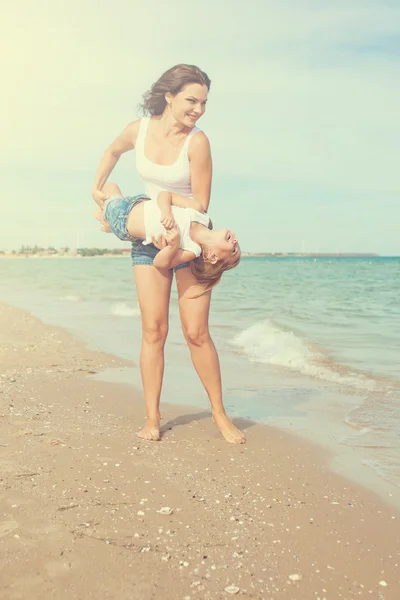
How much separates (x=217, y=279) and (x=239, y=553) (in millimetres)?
1806

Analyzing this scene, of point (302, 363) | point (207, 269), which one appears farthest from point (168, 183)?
point (302, 363)

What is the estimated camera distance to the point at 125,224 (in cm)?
394

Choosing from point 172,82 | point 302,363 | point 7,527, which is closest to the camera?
point 7,527

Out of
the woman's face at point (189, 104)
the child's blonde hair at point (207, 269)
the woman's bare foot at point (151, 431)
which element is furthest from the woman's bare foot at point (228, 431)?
the woman's face at point (189, 104)

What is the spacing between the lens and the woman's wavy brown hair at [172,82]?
12.6 feet

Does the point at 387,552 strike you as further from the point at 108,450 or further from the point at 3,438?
the point at 3,438

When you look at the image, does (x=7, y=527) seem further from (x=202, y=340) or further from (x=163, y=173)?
(x=163, y=173)

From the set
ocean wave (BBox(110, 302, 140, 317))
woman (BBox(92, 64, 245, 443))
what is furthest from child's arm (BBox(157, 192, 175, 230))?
ocean wave (BBox(110, 302, 140, 317))

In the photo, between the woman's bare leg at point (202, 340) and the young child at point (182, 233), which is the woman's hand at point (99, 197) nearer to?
the young child at point (182, 233)

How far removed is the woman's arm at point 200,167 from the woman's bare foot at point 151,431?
1458 mm

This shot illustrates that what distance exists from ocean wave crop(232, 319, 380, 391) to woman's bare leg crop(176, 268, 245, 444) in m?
2.41

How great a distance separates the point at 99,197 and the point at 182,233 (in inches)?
33.0

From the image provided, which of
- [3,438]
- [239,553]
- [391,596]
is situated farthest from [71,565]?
[3,438]

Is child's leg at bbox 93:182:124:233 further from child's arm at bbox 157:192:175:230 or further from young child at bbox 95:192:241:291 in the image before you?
child's arm at bbox 157:192:175:230
